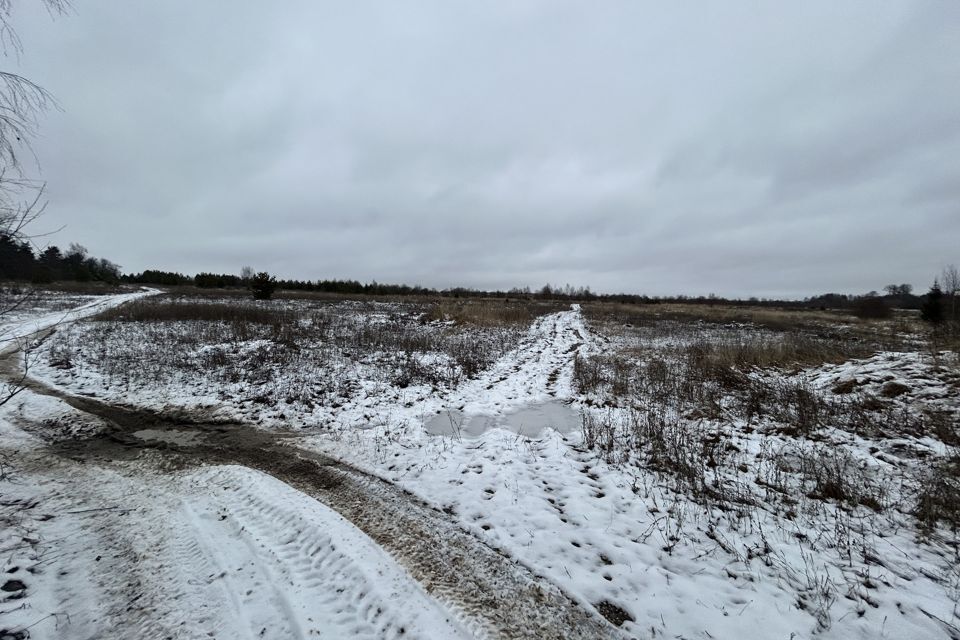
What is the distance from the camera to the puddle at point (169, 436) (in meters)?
5.88

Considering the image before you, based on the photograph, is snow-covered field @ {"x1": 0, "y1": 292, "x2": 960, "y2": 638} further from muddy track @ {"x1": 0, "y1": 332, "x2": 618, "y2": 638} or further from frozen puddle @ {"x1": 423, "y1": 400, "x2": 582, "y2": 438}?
muddy track @ {"x1": 0, "y1": 332, "x2": 618, "y2": 638}

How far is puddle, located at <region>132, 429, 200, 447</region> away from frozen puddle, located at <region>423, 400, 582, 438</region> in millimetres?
4095

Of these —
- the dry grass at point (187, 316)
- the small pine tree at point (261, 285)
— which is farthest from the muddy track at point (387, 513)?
the small pine tree at point (261, 285)

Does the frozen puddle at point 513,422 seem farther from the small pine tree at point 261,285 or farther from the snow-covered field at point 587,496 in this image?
the small pine tree at point 261,285

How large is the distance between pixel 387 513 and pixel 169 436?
4.90m

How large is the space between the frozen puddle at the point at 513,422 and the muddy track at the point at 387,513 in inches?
86.6

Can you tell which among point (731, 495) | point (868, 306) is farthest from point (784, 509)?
point (868, 306)

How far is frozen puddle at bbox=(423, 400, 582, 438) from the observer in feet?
22.1

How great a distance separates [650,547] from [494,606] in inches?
70.6

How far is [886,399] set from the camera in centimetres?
735

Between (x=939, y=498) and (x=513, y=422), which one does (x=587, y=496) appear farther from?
(x=939, y=498)

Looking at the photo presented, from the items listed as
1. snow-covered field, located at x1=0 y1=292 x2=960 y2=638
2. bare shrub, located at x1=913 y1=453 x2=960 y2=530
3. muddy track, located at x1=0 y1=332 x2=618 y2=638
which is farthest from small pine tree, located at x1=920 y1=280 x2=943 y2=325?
muddy track, located at x1=0 y1=332 x2=618 y2=638

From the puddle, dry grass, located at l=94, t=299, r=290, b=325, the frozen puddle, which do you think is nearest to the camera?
the puddle

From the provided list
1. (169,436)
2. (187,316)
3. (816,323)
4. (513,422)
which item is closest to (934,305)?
(816,323)
